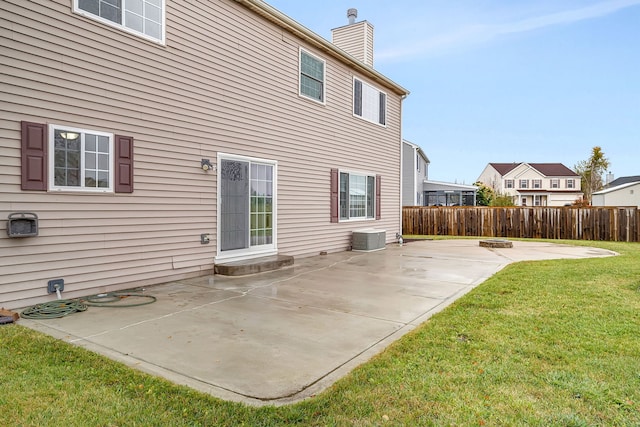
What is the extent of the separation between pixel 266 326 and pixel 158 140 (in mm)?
3807

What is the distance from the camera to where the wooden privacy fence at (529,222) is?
14.7 metres

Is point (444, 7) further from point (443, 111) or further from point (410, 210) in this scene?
point (443, 111)

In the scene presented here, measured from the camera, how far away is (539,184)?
42.5 m

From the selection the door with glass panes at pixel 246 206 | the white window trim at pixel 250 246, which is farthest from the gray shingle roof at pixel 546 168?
the door with glass panes at pixel 246 206

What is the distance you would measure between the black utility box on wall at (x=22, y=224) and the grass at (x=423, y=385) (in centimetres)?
122

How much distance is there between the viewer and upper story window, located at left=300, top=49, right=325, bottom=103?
9.52m

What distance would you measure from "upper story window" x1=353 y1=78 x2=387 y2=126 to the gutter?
374 millimetres

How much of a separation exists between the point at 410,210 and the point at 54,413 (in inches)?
688

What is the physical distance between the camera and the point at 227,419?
2.26 meters

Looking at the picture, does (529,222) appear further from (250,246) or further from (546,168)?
(546,168)

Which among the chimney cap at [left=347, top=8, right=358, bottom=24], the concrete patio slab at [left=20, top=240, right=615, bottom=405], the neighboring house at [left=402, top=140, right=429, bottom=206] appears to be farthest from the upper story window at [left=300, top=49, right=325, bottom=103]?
the neighboring house at [left=402, top=140, right=429, bottom=206]

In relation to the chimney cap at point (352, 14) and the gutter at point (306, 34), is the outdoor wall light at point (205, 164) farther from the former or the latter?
the chimney cap at point (352, 14)

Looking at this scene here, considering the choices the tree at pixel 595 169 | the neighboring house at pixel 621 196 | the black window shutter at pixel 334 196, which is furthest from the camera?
the tree at pixel 595 169

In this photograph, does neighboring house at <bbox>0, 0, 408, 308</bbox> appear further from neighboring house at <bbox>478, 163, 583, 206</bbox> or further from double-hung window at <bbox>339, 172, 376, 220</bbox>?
neighboring house at <bbox>478, 163, 583, 206</bbox>
